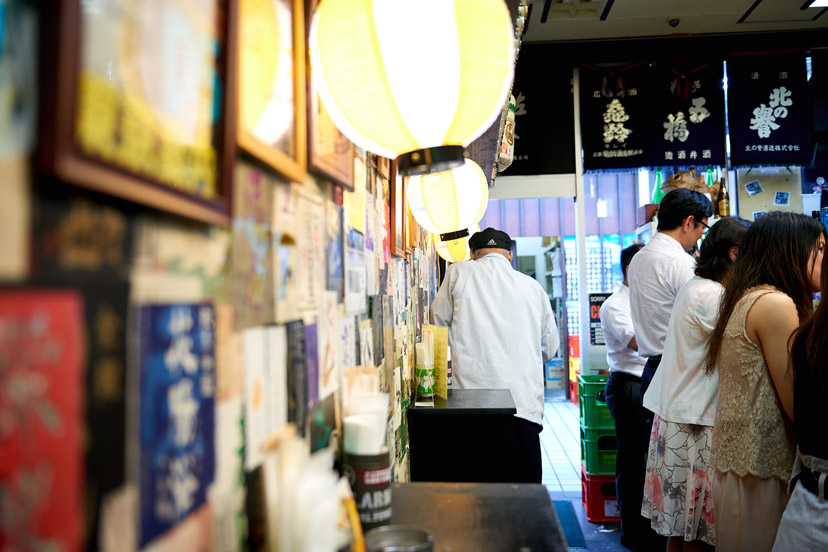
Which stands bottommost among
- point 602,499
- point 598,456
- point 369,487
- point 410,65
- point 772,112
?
point 602,499

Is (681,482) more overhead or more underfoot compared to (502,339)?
more underfoot

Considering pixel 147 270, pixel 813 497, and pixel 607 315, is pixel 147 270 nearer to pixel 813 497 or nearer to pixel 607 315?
pixel 813 497

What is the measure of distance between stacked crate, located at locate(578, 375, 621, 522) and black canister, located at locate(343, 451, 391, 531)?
11.5ft

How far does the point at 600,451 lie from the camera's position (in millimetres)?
4203

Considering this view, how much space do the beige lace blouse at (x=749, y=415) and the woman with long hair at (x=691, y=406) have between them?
329 mm

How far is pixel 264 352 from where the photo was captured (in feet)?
2.77

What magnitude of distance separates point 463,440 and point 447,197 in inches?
42.1

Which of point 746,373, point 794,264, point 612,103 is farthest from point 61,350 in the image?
point 612,103

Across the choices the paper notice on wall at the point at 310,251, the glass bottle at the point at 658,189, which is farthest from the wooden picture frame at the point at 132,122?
the glass bottle at the point at 658,189

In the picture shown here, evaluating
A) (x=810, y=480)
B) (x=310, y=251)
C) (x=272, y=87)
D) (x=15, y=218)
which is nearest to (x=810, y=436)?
(x=810, y=480)

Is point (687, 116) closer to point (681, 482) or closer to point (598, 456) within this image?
point (598, 456)

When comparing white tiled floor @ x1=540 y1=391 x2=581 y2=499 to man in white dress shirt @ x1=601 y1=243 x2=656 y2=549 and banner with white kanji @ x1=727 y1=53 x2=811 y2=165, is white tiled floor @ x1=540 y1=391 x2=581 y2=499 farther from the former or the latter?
banner with white kanji @ x1=727 y1=53 x2=811 y2=165

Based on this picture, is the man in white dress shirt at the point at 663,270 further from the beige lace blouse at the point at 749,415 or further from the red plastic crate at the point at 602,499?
the beige lace blouse at the point at 749,415

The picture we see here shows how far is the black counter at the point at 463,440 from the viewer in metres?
2.48
